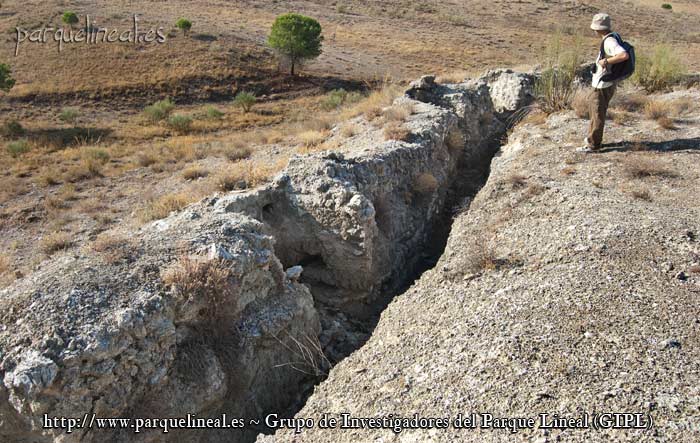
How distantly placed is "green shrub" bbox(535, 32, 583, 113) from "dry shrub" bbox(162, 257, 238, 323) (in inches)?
361

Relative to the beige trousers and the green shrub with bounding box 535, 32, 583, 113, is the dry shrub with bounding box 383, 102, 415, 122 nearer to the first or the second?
the green shrub with bounding box 535, 32, 583, 113

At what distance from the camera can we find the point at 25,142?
21469mm

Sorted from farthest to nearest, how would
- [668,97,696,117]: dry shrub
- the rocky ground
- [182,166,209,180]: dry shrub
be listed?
[182,166,209,180]: dry shrub < [668,97,696,117]: dry shrub < the rocky ground

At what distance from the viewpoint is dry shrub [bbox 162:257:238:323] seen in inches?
197

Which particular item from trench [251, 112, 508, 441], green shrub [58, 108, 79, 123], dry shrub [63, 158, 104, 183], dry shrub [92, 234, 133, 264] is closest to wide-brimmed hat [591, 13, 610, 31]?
trench [251, 112, 508, 441]

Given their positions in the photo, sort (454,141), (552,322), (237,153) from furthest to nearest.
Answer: (237,153)
(454,141)
(552,322)

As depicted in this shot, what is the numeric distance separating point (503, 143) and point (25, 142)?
20.4m

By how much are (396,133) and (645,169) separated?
427 centimetres

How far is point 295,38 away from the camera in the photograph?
3422 cm

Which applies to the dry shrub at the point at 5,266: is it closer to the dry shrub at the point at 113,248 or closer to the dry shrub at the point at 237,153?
the dry shrub at the point at 113,248

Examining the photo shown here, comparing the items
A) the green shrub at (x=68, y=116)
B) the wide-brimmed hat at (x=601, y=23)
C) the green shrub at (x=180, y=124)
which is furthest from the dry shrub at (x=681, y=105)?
the green shrub at (x=68, y=116)

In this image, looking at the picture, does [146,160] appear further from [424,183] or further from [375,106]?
[424,183]

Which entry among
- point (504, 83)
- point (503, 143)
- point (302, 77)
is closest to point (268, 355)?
point (503, 143)

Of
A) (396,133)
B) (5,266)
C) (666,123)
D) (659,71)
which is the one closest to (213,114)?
(5,266)
